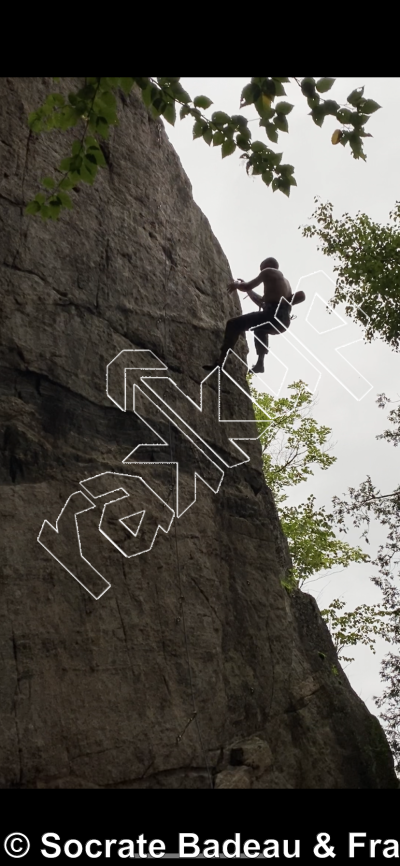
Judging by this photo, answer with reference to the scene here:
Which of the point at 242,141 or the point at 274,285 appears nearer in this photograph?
the point at 242,141

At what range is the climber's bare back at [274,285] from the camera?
9.58 m

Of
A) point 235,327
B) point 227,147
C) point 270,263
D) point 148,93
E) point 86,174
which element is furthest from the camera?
point 270,263

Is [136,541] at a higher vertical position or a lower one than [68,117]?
lower

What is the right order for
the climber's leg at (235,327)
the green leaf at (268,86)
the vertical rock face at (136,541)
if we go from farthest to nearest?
the climber's leg at (235,327), the vertical rock face at (136,541), the green leaf at (268,86)

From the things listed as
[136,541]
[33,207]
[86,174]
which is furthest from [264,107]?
[136,541]

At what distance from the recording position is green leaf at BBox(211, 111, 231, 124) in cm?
585

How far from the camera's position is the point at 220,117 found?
231 inches

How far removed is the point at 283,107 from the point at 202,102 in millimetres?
651

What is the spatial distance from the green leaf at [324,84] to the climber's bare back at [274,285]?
4213 mm

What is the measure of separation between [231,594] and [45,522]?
7.51ft

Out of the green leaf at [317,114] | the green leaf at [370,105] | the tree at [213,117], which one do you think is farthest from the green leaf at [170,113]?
the green leaf at [370,105]

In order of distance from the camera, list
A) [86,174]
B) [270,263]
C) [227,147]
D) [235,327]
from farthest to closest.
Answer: [270,263], [235,327], [227,147], [86,174]

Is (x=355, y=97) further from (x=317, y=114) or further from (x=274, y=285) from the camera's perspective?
(x=274, y=285)

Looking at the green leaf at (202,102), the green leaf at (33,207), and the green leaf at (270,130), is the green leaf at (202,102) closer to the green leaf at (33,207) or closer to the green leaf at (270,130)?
the green leaf at (270,130)
